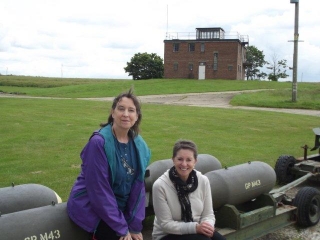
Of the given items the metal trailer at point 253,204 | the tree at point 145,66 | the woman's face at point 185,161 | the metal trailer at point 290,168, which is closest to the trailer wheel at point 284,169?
the metal trailer at point 290,168

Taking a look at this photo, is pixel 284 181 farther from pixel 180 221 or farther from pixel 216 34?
pixel 216 34

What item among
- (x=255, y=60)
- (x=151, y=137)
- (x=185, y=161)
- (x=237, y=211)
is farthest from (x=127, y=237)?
(x=255, y=60)

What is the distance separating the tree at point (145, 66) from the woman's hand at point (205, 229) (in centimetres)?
6920

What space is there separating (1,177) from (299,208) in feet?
18.1

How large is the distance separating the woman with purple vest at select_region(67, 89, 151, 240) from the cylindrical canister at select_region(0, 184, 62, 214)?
977 millimetres

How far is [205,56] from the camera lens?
55.2 metres

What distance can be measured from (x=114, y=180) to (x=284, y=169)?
18.1 feet

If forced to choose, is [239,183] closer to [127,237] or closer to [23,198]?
[127,237]

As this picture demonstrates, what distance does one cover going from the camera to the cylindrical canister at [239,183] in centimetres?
533

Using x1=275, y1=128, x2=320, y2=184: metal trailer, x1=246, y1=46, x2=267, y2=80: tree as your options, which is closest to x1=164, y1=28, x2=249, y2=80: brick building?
x1=246, y1=46, x2=267, y2=80: tree

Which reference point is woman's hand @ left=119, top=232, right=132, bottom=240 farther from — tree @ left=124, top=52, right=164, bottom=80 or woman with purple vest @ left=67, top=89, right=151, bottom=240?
tree @ left=124, top=52, right=164, bottom=80

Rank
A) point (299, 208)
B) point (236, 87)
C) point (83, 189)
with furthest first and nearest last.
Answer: point (236, 87) < point (299, 208) < point (83, 189)

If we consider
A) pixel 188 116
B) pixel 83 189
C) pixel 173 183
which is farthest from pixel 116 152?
pixel 188 116

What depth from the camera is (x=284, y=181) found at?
330 inches
